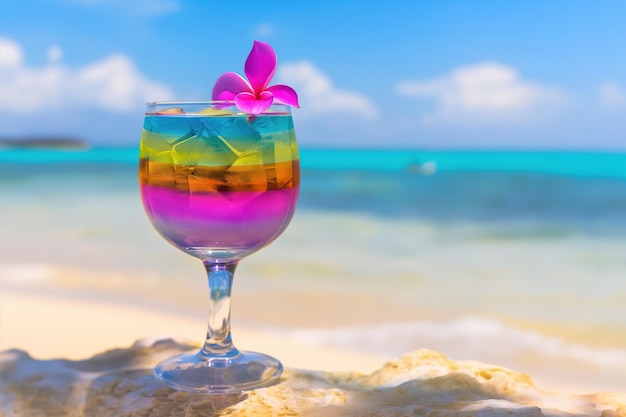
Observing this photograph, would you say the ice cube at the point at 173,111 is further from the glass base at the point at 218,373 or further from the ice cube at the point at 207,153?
the glass base at the point at 218,373

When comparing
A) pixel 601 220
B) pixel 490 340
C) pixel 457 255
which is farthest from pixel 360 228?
pixel 490 340

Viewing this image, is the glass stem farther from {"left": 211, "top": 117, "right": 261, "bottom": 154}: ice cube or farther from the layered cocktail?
{"left": 211, "top": 117, "right": 261, "bottom": 154}: ice cube

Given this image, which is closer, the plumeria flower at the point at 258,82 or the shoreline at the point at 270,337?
the plumeria flower at the point at 258,82

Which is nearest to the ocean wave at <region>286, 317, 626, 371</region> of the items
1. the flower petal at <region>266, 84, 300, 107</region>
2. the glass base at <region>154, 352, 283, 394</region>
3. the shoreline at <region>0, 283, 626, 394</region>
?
the shoreline at <region>0, 283, 626, 394</region>

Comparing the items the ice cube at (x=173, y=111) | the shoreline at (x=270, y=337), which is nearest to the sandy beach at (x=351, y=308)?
the shoreline at (x=270, y=337)

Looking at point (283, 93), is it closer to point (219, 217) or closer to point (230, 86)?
point (230, 86)

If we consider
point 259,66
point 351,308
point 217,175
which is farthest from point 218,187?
point 351,308

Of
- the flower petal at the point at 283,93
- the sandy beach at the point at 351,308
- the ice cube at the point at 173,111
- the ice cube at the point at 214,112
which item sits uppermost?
the flower petal at the point at 283,93
